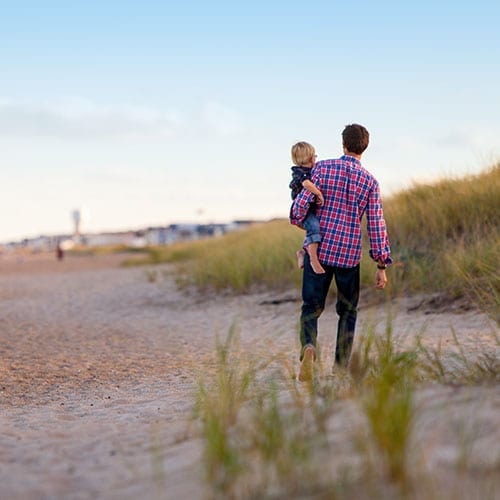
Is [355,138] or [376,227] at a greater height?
[355,138]

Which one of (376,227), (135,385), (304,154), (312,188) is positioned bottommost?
(135,385)

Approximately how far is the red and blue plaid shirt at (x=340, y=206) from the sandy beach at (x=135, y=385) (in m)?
0.74

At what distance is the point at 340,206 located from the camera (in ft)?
16.1

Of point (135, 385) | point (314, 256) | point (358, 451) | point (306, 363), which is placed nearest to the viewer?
point (358, 451)

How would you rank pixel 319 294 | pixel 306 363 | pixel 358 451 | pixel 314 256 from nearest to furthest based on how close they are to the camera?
pixel 358 451, pixel 306 363, pixel 314 256, pixel 319 294

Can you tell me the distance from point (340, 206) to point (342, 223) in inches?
4.4

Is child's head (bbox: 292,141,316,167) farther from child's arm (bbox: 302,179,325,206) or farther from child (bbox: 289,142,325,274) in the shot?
child's arm (bbox: 302,179,325,206)

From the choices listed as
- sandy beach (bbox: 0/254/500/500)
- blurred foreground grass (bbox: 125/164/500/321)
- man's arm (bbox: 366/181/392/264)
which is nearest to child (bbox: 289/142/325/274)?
man's arm (bbox: 366/181/392/264)

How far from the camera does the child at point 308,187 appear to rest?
486 centimetres

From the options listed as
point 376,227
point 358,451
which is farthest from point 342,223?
point 358,451

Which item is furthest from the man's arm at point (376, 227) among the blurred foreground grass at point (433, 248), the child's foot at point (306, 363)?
the blurred foreground grass at point (433, 248)

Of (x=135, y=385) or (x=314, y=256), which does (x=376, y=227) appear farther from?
(x=135, y=385)

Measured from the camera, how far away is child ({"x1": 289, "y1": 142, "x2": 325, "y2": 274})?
4.86 meters

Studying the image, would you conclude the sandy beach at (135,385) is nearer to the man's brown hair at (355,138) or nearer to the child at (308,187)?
the child at (308,187)
